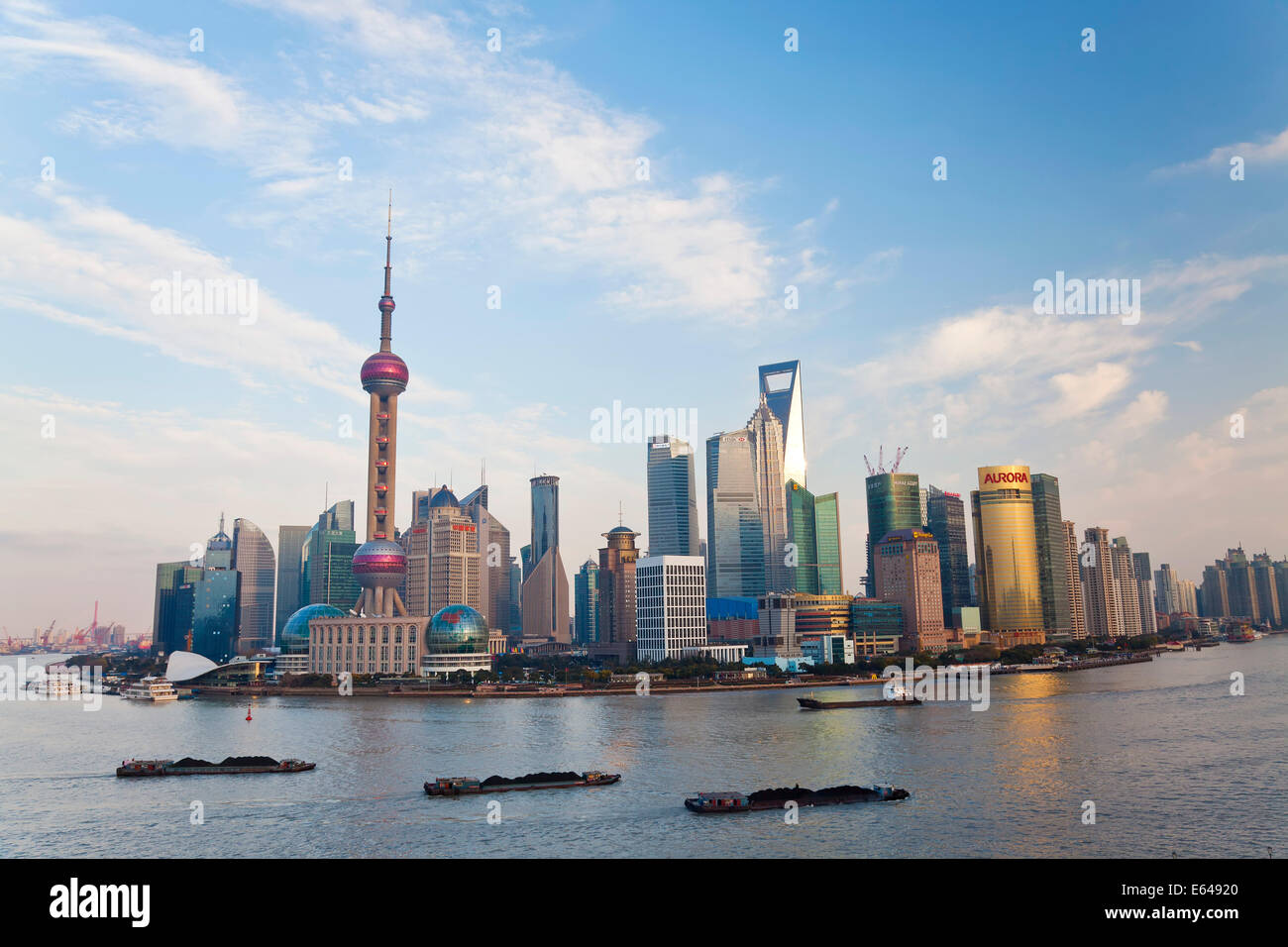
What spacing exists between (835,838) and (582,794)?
16.9m

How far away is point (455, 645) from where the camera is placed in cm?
16062

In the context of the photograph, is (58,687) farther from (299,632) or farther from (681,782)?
(681,782)

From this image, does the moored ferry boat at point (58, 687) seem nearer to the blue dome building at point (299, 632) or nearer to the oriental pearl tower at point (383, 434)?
the blue dome building at point (299, 632)

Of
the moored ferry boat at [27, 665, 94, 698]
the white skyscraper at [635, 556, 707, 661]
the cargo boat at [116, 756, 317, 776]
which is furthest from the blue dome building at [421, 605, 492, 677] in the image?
the cargo boat at [116, 756, 317, 776]

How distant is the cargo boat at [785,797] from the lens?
47375 mm

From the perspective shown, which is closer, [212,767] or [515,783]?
[515,783]

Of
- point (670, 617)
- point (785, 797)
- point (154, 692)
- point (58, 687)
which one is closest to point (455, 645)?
point (154, 692)

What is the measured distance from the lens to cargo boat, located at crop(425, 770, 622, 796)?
53625 millimetres

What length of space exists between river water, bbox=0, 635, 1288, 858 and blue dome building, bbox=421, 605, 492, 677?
51.9 metres

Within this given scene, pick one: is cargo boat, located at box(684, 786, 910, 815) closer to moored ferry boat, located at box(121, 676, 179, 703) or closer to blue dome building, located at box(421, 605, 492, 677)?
blue dome building, located at box(421, 605, 492, 677)

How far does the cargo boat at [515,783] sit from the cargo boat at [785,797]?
8.62m

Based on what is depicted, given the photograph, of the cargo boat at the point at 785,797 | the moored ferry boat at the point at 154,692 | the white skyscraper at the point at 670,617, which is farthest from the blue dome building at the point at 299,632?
the cargo boat at the point at 785,797

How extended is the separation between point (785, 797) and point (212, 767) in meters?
41.6
